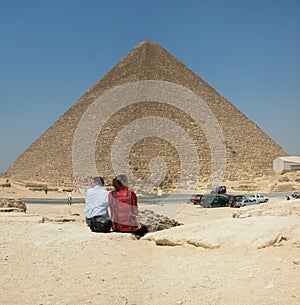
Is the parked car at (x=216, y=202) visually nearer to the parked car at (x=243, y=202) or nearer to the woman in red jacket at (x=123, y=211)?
the parked car at (x=243, y=202)

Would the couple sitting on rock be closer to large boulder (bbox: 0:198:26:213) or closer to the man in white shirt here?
the man in white shirt

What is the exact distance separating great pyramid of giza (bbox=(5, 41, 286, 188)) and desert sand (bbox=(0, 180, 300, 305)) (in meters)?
41.2

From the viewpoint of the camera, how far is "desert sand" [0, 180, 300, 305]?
385 centimetres

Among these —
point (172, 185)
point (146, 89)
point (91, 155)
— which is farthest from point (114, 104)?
point (172, 185)

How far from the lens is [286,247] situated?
4.75 m

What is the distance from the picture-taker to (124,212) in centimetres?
657

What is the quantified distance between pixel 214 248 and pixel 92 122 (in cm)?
6664

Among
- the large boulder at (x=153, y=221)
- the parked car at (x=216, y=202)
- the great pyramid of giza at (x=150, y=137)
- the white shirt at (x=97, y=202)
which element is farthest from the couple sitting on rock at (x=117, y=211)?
the great pyramid of giza at (x=150, y=137)

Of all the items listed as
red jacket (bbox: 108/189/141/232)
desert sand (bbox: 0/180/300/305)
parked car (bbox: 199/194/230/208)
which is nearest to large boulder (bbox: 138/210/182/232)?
red jacket (bbox: 108/189/141/232)

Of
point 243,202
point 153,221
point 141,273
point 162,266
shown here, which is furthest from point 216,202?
point 141,273

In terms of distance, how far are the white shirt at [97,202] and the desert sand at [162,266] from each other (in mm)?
431

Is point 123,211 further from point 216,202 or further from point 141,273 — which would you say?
point 216,202

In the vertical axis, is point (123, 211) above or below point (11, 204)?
above

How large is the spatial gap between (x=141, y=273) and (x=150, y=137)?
59358mm
